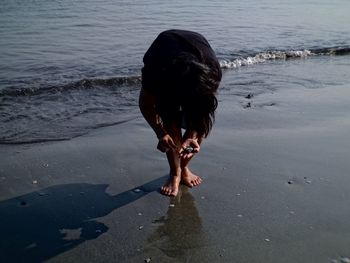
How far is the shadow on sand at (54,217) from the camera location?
2.46 meters

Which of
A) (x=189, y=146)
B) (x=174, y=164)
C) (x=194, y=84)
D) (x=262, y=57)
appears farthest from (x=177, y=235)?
(x=262, y=57)

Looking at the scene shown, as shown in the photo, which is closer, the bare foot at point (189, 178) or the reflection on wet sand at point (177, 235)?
the reflection on wet sand at point (177, 235)

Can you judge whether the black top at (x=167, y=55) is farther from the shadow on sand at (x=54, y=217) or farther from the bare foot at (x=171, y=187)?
the shadow on sand at (x=54, y=217)

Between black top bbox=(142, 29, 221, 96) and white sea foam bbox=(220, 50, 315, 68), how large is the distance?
530cm

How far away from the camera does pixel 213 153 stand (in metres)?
3.93

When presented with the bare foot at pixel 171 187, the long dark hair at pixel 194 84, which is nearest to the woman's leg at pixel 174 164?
the bare foot at pixel 171 187

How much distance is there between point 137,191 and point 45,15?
35.2 ft

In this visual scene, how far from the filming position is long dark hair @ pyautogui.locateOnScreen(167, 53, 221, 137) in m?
2.61

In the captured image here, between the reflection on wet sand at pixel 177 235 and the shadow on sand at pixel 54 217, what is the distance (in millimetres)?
334

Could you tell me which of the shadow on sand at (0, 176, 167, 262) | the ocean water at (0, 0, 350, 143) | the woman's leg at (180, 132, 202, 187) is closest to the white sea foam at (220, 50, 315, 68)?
the ocean water at (0, 0, 350, 143)

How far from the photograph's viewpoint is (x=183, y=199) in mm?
3158

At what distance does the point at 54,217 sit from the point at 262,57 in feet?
22.9

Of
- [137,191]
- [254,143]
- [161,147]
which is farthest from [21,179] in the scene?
[254,143]

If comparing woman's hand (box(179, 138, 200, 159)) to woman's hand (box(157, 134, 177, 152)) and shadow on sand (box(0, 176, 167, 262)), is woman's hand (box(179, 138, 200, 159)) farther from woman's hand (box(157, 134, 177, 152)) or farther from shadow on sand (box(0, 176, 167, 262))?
shadow on sand (box(0, 176, 167, 262))
